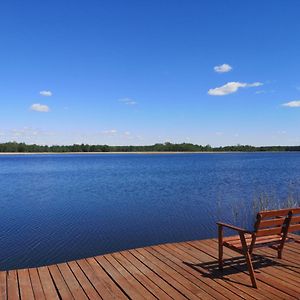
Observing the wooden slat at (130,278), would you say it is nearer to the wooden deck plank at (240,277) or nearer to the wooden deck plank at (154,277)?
the wooden deck plank at (154,277)

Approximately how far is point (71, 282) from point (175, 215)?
368 inches

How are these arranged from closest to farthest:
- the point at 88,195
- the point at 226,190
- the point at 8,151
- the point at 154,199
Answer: the point at 154,199
the point at 88,195
the point at 226,190
the point at 8,151

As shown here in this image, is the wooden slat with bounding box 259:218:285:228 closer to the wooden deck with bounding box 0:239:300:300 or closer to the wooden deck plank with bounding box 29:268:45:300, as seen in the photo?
the wooden deck with bounding box 0:239:300:300

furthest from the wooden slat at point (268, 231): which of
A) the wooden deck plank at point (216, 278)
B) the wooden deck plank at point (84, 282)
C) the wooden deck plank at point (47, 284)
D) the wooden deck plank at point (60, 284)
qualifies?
the wooden deck plank at point (47, 284)

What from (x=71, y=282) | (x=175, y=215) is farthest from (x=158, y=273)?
(x=175, y=215)

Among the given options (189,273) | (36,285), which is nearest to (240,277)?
(189,273)

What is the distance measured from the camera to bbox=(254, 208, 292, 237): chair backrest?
13.8 feet

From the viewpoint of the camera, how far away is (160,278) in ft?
15.1

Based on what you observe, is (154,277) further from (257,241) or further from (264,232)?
(264,232)

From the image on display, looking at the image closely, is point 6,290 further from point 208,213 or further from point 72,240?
point 208,213

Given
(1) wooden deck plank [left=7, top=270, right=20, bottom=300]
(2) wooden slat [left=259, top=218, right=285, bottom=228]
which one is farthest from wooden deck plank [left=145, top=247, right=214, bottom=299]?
(1) wooden deck plank [left=7, top=270, right=20, bottom=300]

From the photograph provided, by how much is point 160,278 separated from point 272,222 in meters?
1.63

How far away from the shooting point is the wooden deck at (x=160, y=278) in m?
4.10

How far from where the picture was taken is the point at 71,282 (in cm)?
452
